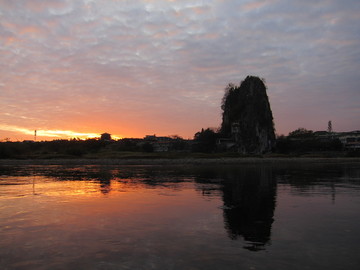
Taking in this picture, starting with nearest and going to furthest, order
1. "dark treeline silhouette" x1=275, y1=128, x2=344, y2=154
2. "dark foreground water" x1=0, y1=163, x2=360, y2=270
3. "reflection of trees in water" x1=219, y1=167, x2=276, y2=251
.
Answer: "dark foreground water" x1=0, y1=163, x2=360, y2=270
"reflection of trees in water" x1=219, y1=167, x2=276, y2=251
"dark treeline silhouette" x1=275, y1=128, x2=344, y2=154

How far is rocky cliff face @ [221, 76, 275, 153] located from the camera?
6048 inches

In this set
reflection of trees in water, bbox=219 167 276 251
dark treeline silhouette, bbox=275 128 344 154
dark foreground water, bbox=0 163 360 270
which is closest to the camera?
dark foreground water, bbox=0 163 360 270

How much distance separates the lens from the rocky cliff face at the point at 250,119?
154 meters

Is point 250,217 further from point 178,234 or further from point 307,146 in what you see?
point 307,146

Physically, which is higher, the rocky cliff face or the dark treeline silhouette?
the rocky cliff face

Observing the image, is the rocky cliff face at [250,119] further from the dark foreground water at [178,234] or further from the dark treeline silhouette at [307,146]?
the dark foreground water at [178,234]

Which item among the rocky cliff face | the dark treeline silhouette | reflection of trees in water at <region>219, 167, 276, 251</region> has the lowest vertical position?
reflection of trees in water at <region>219, 167, 276, 251</region>

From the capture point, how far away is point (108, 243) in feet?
32.8

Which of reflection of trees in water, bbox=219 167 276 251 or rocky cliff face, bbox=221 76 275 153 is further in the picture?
rocky cliff face, bbox=221 76 275 153

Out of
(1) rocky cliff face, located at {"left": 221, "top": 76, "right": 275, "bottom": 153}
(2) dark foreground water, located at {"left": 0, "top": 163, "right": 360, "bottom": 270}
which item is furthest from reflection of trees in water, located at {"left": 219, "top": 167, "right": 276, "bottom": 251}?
(1) rocky cliff face, located at {"left": 221, "top": 76, "right": 275, "bottom": 153}

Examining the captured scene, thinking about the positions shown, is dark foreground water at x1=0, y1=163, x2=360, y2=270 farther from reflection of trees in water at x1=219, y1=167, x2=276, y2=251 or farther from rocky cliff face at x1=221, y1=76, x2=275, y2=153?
rocky cliff face at x1=221, y1=76, x2=275, y2=153

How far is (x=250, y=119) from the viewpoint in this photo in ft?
527

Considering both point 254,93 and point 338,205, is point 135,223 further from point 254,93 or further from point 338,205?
point 254,93

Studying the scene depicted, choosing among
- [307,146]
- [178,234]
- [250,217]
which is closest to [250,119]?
[307,146]
